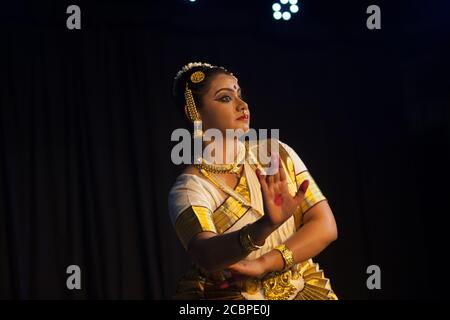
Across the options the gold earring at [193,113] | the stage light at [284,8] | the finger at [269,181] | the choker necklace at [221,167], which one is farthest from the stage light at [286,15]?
the finger at [269,181]

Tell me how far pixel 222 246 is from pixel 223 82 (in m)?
0.79

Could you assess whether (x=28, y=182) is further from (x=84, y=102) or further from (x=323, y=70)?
(x=323, y=70)

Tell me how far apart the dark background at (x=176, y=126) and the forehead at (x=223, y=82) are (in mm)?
920

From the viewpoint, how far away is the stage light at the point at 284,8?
4.08m

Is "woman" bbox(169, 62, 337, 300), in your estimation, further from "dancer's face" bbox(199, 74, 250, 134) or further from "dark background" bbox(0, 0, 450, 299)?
"dark background" bbox(0, 0, 450, 299)

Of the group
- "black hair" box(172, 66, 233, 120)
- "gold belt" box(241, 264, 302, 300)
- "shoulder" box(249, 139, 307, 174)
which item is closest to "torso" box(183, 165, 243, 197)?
"shoulder" box(249, 139, 307, 174)

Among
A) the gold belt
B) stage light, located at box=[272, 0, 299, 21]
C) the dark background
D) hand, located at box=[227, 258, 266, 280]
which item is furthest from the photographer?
stage light, located at box=[272, 0, 299, 21]

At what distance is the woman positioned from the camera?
2590 millimetres

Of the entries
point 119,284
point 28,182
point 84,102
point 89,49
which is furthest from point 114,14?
point 119,284

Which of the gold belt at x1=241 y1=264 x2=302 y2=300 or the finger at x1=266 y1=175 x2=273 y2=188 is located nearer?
the finger at x1=266 y1=175 x2=273 y2=188

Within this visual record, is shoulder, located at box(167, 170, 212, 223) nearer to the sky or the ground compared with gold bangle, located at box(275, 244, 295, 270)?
nearer to the sky

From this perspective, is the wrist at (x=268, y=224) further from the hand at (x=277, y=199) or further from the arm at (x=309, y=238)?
the arm at (x=309, y=238)
